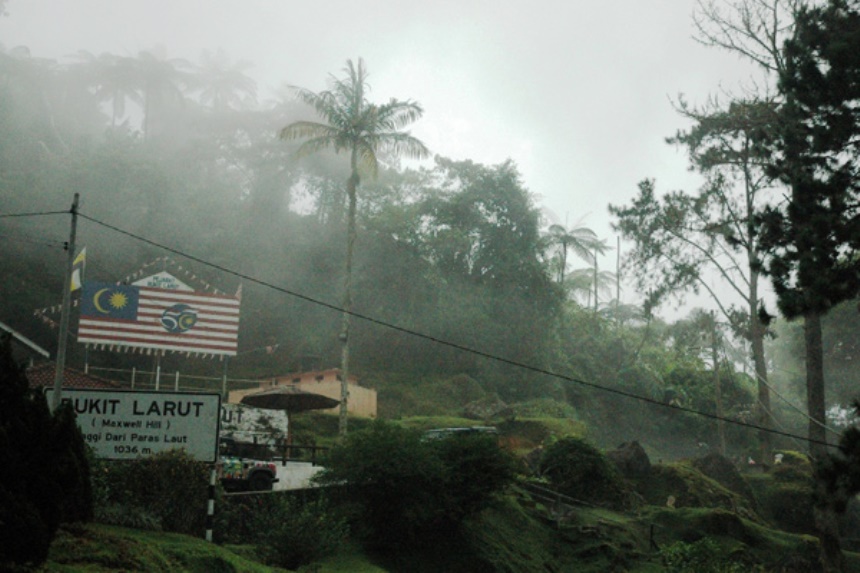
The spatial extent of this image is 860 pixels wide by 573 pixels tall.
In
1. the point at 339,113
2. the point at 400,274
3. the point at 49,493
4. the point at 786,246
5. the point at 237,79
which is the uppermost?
the point at 237,79

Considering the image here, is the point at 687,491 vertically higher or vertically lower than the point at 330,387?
lower

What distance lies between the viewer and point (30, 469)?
333 inches

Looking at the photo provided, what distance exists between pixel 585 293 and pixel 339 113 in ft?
211

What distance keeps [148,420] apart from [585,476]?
16.0 m

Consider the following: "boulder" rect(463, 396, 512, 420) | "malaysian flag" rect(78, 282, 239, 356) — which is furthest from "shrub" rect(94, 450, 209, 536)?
"boulder" rect(463, 396, 512, 420)

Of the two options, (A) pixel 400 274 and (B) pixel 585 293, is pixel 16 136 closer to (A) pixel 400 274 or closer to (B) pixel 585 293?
(A) pixel 400 274

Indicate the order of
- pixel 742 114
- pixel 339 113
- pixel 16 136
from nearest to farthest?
pixel 742 114
pixel 339 113
pixel 16 136

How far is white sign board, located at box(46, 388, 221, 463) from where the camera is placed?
1405 centimetres

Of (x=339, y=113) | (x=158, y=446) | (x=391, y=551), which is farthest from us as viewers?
(x=339, y=113)

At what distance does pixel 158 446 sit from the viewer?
46.4 feet

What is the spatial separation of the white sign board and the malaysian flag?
15.9 meters

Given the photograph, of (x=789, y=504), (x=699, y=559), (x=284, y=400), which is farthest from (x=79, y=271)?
(x=789, y=504)

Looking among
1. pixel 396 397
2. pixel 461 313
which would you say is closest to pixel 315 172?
pixel 461 313

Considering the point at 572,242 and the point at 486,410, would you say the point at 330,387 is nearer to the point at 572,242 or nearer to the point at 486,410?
the point at 486,410
